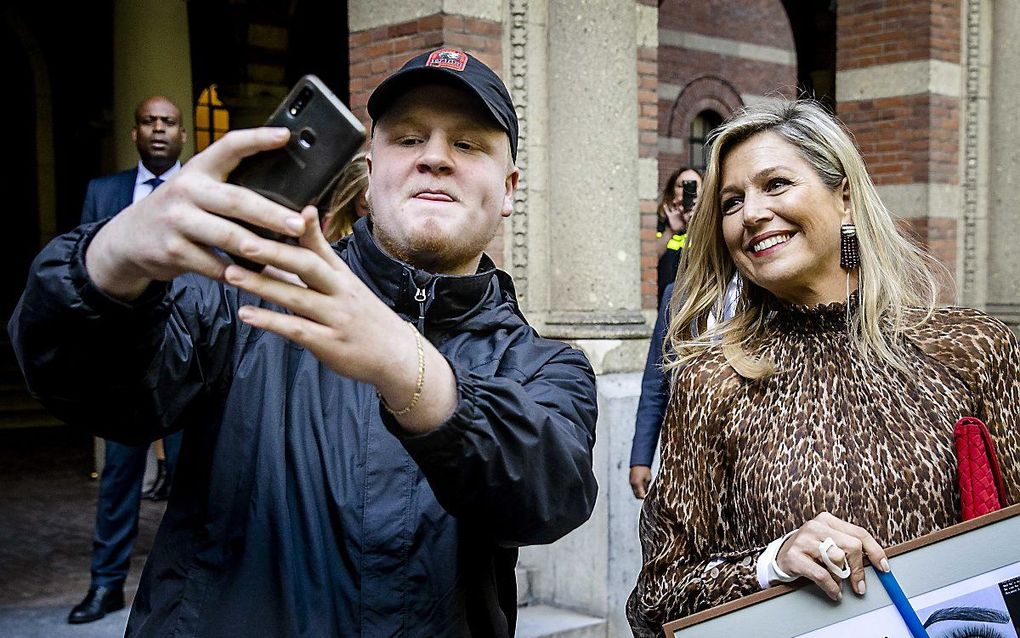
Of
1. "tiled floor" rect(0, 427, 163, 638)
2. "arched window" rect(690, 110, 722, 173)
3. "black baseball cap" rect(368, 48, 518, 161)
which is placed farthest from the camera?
"arched window" rect(690, 110, 722, 173)

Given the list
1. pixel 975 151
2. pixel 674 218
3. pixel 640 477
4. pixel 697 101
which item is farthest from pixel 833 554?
pixel 697 101

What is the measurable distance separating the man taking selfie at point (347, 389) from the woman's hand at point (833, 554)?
53 cm

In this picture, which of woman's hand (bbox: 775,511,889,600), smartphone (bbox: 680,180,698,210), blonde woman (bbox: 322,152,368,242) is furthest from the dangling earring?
smartphone (bbox: 680,180,698,210)

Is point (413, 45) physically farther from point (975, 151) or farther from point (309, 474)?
point (975, 151)

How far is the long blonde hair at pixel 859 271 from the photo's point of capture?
235 cm

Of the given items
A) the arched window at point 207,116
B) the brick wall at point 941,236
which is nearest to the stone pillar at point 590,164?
the brick wall at point 941,236

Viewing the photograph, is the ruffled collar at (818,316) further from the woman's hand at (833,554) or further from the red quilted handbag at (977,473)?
the woman's hand at (833,554)

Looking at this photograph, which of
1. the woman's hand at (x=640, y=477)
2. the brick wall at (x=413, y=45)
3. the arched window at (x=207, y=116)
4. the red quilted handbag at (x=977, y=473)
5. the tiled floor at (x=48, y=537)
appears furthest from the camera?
the arched window at (x=207, y=116)

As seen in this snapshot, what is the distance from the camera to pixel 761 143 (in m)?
2.40

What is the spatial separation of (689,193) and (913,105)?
129 inches

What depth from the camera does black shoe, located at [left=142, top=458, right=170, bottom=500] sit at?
306 inches

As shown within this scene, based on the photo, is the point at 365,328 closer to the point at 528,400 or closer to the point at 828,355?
the point at 528,400

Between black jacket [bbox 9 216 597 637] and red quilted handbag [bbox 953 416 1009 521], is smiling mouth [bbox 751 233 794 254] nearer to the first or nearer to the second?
red quilted handbag [bbox 953 416 1009 521]

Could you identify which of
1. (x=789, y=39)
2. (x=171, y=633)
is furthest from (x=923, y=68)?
(x=789, y=39)
